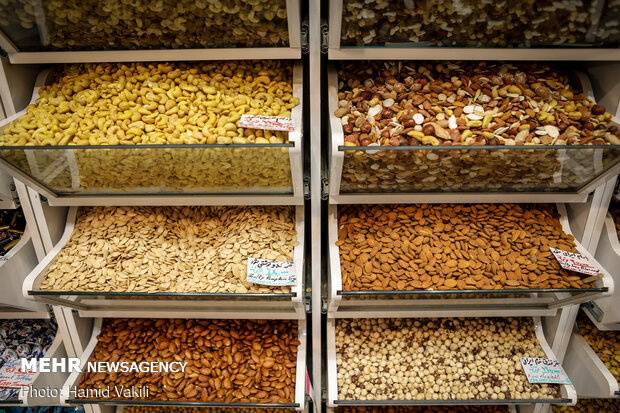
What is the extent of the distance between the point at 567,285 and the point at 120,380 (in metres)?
1.69

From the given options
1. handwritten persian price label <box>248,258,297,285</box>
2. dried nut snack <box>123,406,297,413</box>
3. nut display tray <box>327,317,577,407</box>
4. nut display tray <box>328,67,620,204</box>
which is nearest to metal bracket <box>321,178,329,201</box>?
nut display tray <box>328,67,620,204</box>

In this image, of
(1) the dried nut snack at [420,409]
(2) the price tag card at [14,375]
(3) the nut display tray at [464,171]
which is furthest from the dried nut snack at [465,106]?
(2) the price tag card at [14,375]

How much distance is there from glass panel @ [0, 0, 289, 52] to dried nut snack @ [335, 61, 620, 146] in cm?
34

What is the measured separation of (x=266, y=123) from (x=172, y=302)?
2.62 ft

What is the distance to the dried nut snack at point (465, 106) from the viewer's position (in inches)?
48.6

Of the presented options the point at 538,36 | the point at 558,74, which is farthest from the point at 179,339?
the point at 558,74

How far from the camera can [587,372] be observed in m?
1.54

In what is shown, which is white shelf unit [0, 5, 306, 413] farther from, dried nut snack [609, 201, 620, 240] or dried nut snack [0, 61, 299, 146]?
dried nut snack [609, 201, 620, 240]

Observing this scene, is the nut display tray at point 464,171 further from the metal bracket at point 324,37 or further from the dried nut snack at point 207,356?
the dried nut snack at point 207,356

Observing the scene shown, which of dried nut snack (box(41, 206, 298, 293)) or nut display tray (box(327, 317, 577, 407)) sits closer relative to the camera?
dried nut snack (box(41, 206, 298, 293))

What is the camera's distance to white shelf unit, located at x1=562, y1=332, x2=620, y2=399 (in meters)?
1.46

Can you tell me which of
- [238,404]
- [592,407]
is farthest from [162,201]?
[592,407]

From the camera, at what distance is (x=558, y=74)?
1447mm

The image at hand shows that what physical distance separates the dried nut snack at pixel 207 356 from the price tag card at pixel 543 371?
35.6 inches
